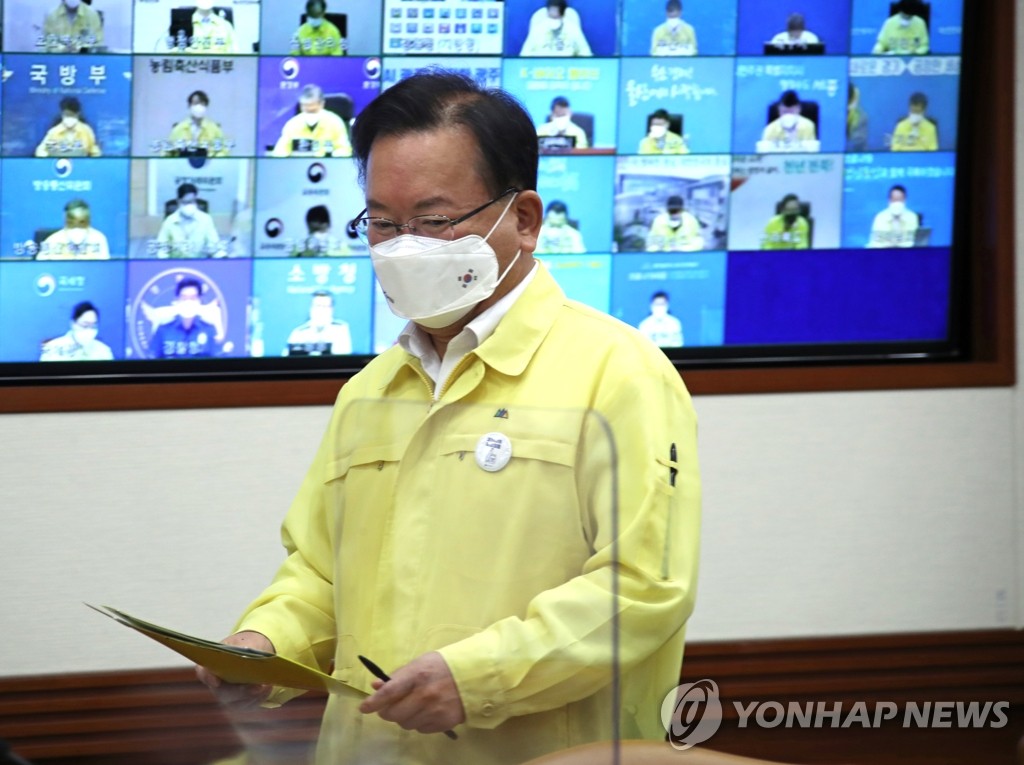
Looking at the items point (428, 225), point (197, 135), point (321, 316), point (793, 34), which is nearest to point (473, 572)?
point (428, 225)

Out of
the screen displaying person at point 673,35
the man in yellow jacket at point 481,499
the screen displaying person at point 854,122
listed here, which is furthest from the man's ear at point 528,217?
the screen displaying person at point 854,122

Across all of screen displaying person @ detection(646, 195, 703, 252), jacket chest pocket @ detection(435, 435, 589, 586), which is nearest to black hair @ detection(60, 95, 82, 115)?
screen displaying person @ detection(646, 195, 703, 252)

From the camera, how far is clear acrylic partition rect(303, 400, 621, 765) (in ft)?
4.09

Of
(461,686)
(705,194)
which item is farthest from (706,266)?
(461,686)

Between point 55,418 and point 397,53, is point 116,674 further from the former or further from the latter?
point 397,53

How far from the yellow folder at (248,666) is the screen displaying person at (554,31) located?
7.60 feet

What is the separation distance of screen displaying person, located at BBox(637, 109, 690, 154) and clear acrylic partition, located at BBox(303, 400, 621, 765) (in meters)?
2.13

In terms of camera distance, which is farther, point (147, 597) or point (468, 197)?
point (147, 597)

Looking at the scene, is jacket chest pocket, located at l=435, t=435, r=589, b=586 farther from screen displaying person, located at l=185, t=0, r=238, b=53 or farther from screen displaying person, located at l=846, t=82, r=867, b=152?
screen displaying person, located at l=846, t=82, r=867, b=152

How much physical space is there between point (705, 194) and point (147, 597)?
179 cm

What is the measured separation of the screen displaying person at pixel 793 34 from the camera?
3408 mm

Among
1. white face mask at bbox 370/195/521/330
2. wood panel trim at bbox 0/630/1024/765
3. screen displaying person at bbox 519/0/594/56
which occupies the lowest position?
wood panel trim at bbox 0/630/1024/765

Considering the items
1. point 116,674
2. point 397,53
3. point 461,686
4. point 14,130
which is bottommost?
point 116,674

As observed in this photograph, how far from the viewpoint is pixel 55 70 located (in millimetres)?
3012
